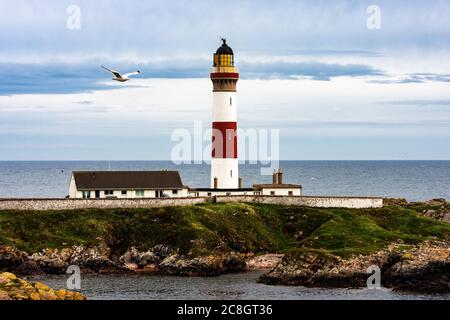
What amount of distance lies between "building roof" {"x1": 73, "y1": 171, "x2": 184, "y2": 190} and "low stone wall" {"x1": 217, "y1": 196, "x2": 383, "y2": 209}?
19.2ft

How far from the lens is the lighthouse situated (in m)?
93.8

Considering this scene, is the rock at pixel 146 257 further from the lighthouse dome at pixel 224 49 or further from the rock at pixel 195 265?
the lighthouse dome at pixel 224 49

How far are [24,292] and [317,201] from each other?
142ft

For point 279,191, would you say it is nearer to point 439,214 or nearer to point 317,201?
point 317,201

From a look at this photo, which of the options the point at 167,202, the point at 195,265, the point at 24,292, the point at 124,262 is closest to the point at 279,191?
the point at 167,202

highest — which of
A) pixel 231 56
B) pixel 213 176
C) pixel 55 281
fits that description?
pixel 231 56

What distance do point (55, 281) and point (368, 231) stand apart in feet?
92.7

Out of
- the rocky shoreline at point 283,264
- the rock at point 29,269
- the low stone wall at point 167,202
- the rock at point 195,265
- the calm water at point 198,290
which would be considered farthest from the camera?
the low stone wall at point 167,202

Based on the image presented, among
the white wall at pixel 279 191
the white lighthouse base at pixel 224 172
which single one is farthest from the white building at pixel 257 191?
the white lighthouse base at pixel 224 172

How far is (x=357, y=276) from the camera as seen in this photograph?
230 feet

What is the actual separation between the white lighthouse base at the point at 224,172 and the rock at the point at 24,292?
129ft

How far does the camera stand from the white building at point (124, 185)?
294 feet
